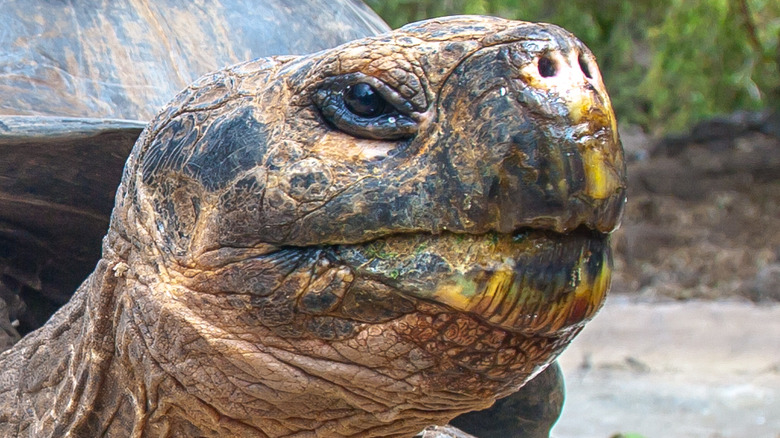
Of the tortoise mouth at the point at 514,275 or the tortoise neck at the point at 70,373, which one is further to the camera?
the tortoise neck at the point at 70,373

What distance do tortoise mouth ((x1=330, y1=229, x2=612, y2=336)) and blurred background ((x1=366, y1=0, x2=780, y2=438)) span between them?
146 inches

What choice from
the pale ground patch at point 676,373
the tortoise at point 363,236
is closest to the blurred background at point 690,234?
the pale ground patch at point 676,373

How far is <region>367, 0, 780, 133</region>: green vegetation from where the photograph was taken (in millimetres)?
9180

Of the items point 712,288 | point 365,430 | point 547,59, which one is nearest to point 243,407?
point 365,430

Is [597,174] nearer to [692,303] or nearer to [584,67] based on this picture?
[584,67]

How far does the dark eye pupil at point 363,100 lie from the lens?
42.7 inches

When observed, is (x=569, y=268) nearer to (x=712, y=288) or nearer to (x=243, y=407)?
(x=243, y=407)

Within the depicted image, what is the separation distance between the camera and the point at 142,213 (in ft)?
4.26

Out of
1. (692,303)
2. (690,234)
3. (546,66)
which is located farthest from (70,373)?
(690,234)

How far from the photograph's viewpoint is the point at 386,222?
3.42 feet

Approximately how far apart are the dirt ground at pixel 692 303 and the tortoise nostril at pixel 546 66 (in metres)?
3.75

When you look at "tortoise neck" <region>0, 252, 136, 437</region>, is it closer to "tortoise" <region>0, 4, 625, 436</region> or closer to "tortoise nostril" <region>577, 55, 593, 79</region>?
"tortoise" <region>0, 4, 625, 436</region>

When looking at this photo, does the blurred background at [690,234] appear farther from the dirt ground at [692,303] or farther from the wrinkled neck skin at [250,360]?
the wrinkled neck skin at [250,360]

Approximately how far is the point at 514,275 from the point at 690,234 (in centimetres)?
999
